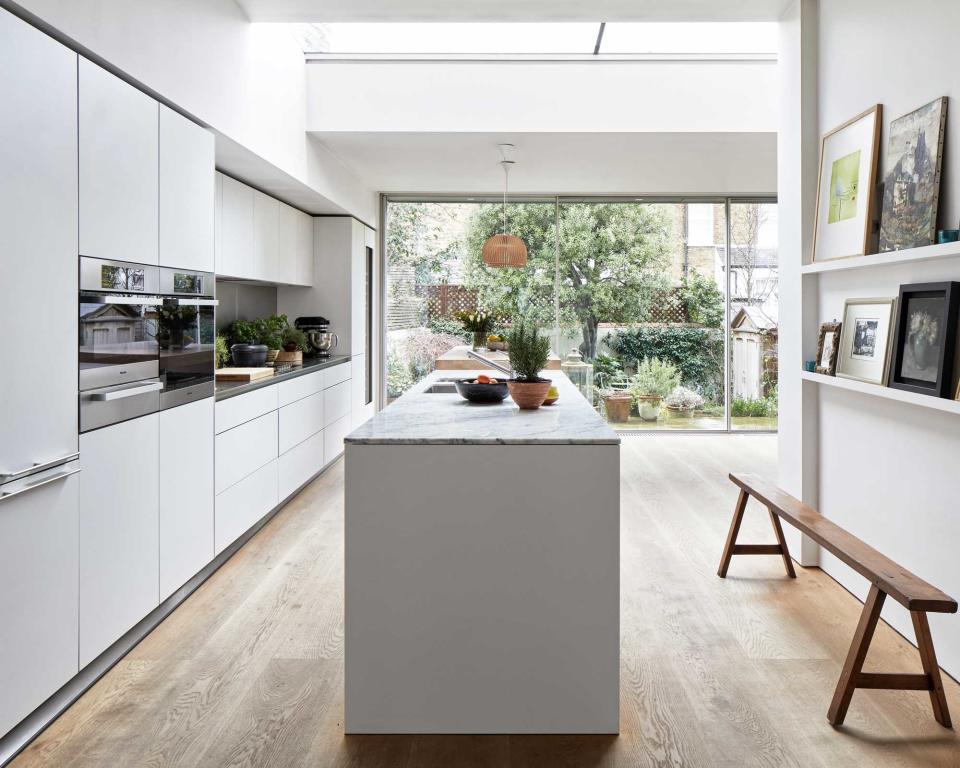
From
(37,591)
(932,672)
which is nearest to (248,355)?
(37,591)

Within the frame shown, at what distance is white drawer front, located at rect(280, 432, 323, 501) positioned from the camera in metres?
4.80

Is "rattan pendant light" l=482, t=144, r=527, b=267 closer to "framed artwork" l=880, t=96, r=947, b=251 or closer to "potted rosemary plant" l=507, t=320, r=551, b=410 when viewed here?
"potted rosemary plant" l=507, t=320, r=551, b=410

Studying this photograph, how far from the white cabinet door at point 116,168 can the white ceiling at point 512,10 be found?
1.26 m

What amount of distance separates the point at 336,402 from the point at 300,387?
1.08m

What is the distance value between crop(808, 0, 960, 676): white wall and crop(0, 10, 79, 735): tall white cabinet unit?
284cm

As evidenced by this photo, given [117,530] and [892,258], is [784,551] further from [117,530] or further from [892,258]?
[117,530]

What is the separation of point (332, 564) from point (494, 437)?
1894mm

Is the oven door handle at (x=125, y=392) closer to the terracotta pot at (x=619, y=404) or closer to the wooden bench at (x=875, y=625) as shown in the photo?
the wooden bench at (x=875, y=625)

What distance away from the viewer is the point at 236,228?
468 cm

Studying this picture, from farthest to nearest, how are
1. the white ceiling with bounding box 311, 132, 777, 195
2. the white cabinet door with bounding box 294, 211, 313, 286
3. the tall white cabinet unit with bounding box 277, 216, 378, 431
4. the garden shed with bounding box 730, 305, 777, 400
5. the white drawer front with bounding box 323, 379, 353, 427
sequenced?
the garden shed with bounding box 730, 305, 777, 400
the tall white cabinet unit with bounding box 277, 216, 378, 431
the white cabinet door with bounding box 294, 211, 313, 286
the white drawer front with bounding box 323, 379, 353, 427
the white ceiling with bounding box 311, 132, 777, 195

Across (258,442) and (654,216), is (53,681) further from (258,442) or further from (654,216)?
(654,216)

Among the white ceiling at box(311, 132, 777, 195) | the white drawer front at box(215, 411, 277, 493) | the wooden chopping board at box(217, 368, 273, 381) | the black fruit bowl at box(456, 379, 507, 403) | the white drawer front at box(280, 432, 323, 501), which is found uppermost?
the white ceiling at box(311, 132, 777, 195)

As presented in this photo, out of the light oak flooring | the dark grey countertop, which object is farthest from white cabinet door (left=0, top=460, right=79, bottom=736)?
the dark grey countertop

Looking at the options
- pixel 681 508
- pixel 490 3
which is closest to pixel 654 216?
pixel 681 508
